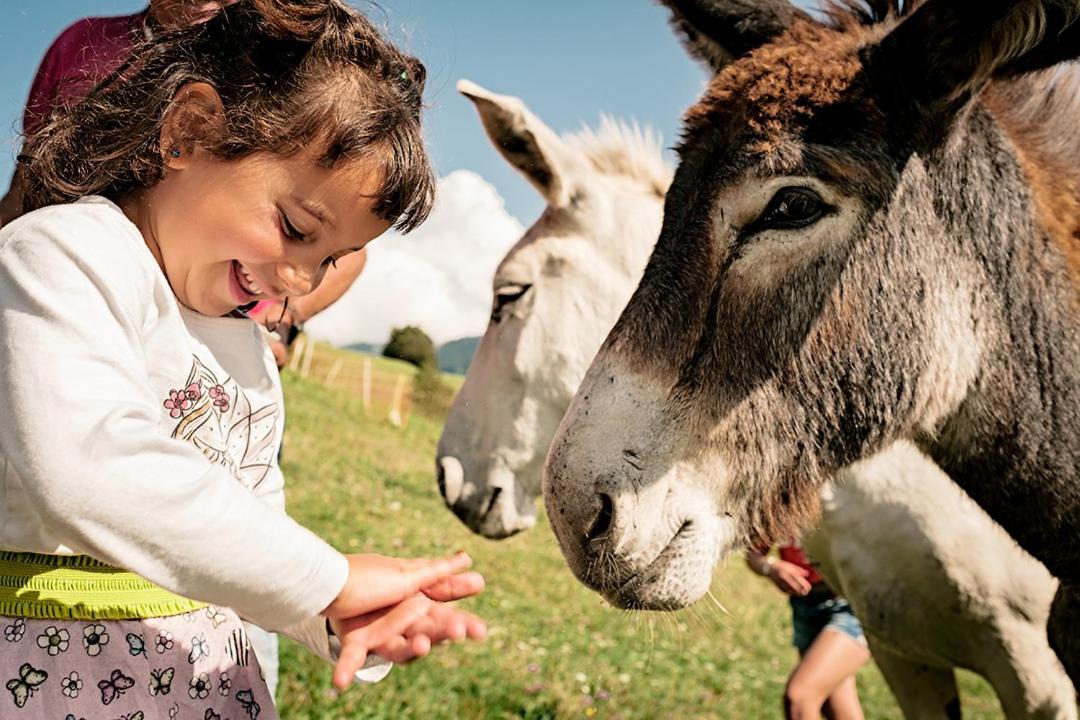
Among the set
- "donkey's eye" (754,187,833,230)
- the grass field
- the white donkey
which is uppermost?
"donkey's eye" (754,187,833,230)

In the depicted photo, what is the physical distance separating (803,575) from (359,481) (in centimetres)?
899

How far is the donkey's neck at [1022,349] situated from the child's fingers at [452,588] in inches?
56.0

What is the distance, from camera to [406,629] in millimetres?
1375

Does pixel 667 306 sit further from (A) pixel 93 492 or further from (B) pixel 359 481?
(B) pixel 359 481

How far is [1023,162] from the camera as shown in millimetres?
2170

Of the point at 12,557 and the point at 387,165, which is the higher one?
the point at 387,165

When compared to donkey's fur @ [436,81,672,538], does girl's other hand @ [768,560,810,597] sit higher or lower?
lower

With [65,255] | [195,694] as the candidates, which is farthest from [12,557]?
[65,255]

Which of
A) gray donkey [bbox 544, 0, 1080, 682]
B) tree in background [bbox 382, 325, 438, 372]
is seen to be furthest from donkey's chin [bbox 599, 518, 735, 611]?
tree in background [bbox 382, 325, 438, 372]

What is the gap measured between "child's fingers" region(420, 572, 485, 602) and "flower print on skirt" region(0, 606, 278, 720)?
486 millimetres

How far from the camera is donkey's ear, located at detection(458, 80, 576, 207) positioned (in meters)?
3.76

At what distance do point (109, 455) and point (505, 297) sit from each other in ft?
10.6

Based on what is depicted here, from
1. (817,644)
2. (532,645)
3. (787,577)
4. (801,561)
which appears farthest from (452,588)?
(532,645)

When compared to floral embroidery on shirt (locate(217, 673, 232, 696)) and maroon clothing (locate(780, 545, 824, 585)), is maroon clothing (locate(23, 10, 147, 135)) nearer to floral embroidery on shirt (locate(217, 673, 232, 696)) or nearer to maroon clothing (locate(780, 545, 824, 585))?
floral embroidery on shirt (locate(217, 673, 232, 696))
